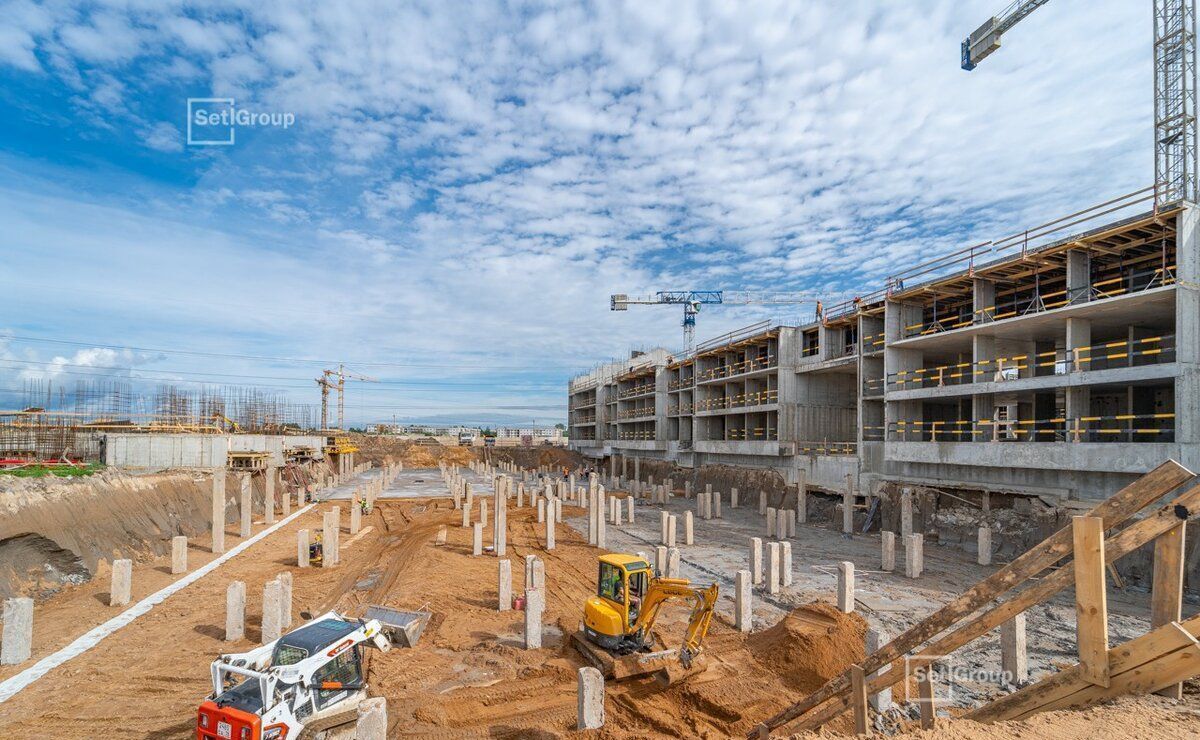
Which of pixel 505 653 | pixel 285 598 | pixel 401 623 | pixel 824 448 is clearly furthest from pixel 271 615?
pixel 824 448

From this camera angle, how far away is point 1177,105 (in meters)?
21.4

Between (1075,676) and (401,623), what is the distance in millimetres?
10456

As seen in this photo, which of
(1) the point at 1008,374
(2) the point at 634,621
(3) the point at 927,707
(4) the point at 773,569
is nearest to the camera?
(3) the point at 927,707

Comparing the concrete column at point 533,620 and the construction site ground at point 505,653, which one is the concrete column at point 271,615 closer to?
the construction site ground at point 505,653

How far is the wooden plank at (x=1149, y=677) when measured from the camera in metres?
3.29

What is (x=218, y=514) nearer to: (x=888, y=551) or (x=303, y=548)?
(x=303, y=548)

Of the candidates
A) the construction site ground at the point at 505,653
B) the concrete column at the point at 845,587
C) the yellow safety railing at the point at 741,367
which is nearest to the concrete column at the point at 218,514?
the construction site ground at the point at 505,653

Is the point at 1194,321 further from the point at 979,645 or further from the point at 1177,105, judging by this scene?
the point at 979,645

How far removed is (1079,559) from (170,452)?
3399 cm

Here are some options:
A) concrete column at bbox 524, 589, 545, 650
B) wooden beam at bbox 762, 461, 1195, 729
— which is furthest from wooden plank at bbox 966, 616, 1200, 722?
concrete column at bbox 524, 589, 545, 650

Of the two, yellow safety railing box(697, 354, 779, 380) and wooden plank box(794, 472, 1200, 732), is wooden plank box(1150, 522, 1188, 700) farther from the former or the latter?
yellow safety railing box(697, 354, 779, 380)

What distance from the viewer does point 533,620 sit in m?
10.9

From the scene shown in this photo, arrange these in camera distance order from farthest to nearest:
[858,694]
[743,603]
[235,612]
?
1. [743,603]
2. [235,612]
3. [858,694]

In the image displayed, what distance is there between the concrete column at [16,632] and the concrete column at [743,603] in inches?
491
